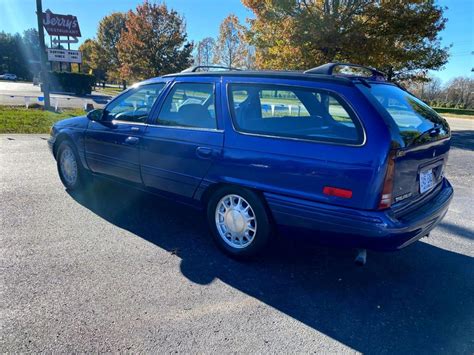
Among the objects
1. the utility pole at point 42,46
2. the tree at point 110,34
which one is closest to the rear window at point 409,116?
the utility pole at point 42,46

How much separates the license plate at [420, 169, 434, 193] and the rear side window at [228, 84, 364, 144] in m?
0.83

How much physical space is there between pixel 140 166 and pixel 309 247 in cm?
207

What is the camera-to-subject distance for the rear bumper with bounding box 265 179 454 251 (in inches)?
104

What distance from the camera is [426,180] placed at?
10.3 ft

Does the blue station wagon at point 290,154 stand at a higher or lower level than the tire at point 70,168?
higher

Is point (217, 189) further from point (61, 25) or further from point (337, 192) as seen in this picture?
point (61, 25)

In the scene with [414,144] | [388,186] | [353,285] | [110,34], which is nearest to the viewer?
[388,186]

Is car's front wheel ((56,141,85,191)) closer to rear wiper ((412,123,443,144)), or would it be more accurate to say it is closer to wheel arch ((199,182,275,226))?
wheel arch ((199,182,275,226))

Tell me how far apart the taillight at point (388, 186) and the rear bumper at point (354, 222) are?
63mm

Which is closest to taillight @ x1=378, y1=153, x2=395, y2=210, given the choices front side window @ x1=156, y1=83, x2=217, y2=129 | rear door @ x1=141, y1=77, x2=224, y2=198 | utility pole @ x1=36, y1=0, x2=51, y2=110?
rear door @ x1=141, y1=77, x2=224, y2=198

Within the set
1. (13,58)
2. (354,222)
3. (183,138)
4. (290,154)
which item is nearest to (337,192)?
(354,222)

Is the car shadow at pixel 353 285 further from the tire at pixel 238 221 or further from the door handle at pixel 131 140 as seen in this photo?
the door handle at pixel 131 140

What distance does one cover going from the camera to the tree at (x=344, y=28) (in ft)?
43.2

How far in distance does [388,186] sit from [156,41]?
96.9ft
